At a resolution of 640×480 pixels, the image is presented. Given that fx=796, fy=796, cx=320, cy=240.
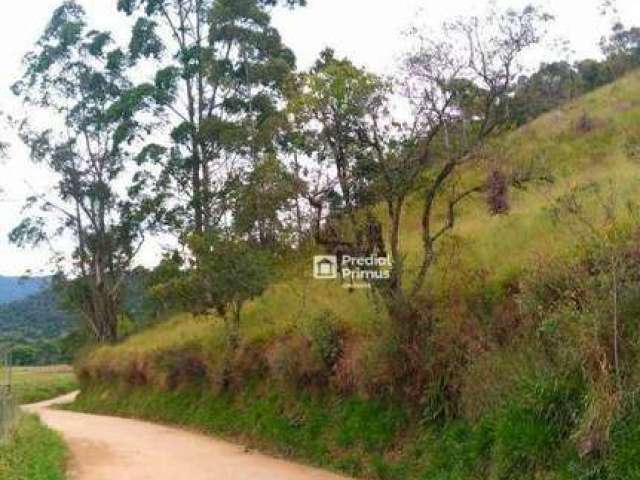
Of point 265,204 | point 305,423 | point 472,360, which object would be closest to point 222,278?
point 265,204

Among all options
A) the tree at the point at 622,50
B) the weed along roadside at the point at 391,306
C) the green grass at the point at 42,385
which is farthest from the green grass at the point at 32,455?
the tree at the point at 622,50

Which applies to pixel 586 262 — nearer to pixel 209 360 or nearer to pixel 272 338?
pixel 272 338

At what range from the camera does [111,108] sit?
1117 inches

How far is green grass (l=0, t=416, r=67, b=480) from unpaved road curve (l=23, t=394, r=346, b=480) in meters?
0.37

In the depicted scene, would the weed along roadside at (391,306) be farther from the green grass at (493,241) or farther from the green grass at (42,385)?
the green grass at (42,385)

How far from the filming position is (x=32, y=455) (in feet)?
40.3

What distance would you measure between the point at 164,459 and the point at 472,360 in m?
6.48

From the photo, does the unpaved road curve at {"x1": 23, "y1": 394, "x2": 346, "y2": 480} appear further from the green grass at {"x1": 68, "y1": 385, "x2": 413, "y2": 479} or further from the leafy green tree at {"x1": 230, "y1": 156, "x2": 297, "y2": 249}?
the leafy green tree at {"x1": 230, "y1": 156, "x2": 297, "y2": 249}

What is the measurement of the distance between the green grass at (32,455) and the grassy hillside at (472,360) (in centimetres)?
365

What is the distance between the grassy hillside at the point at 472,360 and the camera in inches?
320

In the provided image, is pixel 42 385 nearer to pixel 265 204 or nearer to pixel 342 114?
pixel 265 204

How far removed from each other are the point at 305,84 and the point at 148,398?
13.2m

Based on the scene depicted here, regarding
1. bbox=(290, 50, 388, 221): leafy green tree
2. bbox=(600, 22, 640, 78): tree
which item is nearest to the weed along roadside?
bbox=(290, 50, 388, 221): leafy green tree

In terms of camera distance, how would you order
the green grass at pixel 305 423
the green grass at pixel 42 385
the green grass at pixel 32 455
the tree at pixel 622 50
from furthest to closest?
the green grass at pixel 42 385 < the tree at pixel 622 50 < the green grass at pixel 305 423 < the green grass at pixel 32 455
